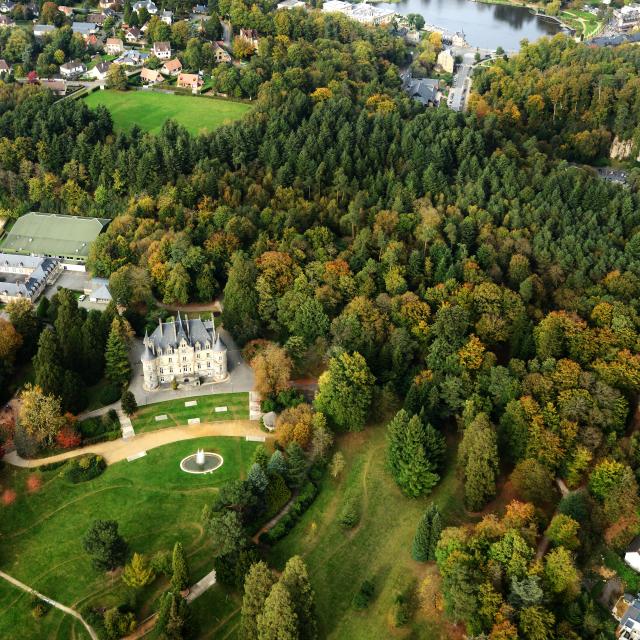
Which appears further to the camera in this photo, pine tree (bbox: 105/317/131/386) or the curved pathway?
pine tree (bbox: 105/317/131/386)

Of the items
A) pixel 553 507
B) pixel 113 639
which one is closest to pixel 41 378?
pixel 113 639

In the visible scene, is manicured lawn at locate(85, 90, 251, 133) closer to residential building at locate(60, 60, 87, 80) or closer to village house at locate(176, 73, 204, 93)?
village house at locate(176, 73, 204, 93)

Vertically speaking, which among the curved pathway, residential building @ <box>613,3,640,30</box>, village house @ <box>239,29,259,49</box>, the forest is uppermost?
residential building @ <box>613,3,640,30</box>

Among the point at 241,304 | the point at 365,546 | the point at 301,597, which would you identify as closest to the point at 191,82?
the point at 241,304

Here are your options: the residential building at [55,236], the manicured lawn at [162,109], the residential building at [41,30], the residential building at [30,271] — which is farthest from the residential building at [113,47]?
the residential building at [30,271]

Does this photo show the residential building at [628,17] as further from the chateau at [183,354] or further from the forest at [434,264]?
the chateau at [183,354]

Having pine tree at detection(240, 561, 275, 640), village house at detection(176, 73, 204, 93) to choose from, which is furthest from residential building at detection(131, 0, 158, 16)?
pine tree at detection(240, 561, 275, 640)

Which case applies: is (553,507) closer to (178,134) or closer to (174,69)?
(178,134)
